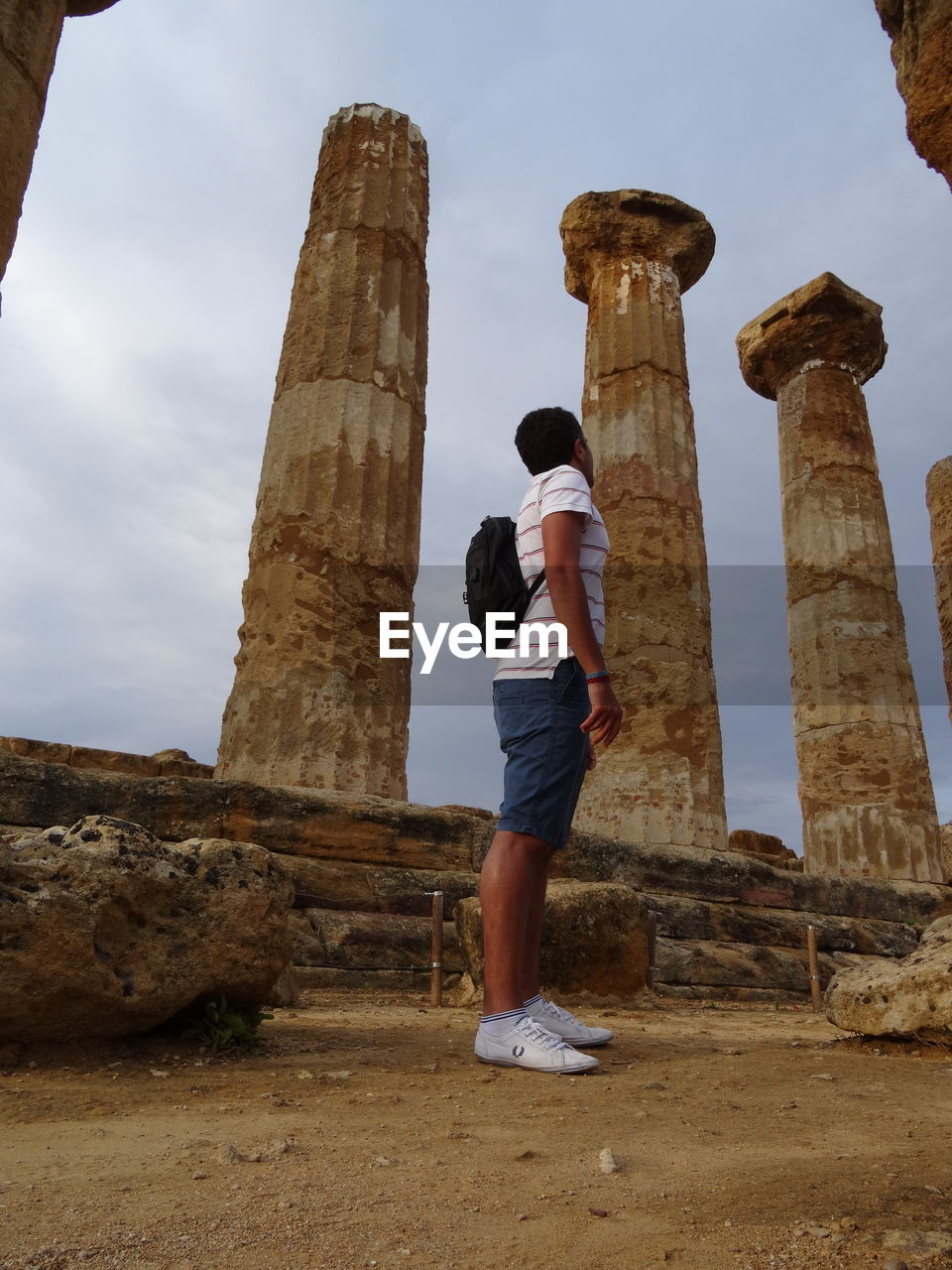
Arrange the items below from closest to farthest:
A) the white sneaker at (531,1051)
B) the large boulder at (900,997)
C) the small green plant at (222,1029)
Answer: the white sneaker at (531,1051), the small green plant at (222,1029), the large boulder at (900,997)

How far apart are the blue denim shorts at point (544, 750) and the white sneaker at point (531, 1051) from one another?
20.9 inches

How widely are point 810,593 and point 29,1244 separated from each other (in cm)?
1224

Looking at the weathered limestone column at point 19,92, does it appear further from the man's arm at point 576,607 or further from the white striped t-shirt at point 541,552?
the man's arm at point 576,607

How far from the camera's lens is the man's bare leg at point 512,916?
2.74 m

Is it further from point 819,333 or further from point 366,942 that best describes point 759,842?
point 366,942

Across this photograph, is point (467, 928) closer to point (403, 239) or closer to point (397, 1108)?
point (397, 1108)

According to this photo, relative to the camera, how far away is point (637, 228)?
11.2 m

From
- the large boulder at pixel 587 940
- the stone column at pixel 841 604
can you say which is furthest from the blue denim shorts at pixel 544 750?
the stone column at pixel 841 604

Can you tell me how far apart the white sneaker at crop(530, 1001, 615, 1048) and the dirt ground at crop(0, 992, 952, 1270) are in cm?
11

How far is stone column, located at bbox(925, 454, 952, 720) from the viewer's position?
465 inches

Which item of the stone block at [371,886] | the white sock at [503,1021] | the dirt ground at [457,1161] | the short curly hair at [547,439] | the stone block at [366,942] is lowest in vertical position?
the dirt ground at [457,1161]

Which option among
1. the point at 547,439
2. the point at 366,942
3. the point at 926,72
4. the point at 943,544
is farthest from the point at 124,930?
the point at 943,544

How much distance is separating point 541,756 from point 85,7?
19.0 ft

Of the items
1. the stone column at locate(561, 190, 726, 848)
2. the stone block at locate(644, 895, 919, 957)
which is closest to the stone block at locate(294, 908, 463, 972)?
the stone block at locate(644, 895, 919, 957)
